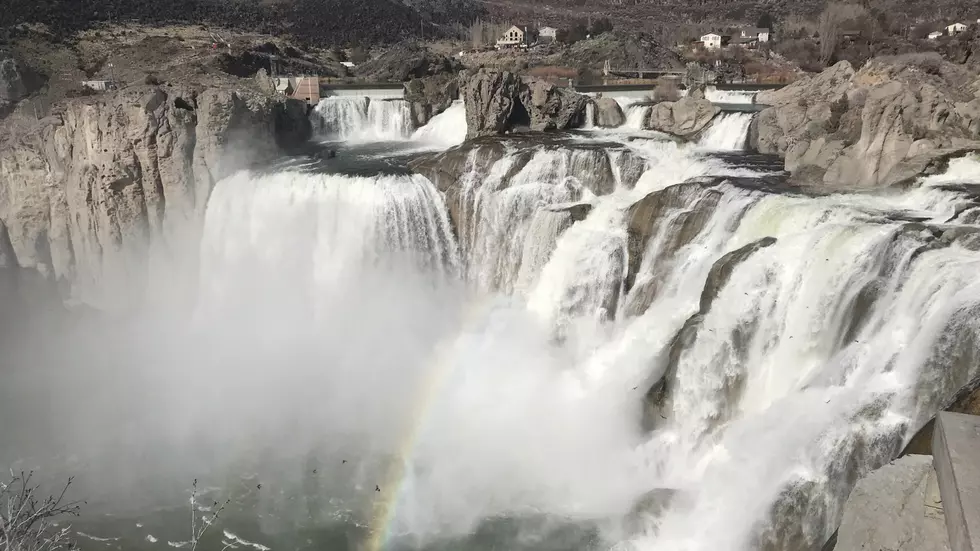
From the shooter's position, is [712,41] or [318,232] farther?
[712,41]

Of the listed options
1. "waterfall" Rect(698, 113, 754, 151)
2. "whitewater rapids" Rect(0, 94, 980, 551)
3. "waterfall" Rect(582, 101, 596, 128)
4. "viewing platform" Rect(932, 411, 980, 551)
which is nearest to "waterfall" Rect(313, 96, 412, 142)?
"waterfall" Rect(582, 101, 596, 128)

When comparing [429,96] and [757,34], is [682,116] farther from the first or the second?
[757,34]

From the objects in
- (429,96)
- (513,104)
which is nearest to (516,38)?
(429,96)

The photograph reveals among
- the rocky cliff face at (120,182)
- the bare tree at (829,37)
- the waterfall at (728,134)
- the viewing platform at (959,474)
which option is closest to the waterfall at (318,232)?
the rocky cliff face at (120,182)

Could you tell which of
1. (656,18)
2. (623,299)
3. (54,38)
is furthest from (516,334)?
(656,18)

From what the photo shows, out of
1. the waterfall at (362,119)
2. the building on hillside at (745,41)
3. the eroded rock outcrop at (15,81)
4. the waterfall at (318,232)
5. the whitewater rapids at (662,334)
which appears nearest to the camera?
the whitewater rapids at (662,334)

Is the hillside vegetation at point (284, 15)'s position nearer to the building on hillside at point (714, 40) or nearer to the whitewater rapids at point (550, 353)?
the building on hillside at point (714, 40)
